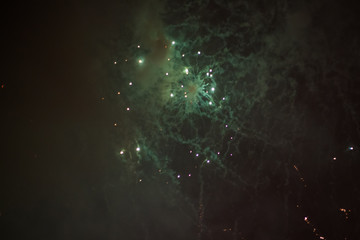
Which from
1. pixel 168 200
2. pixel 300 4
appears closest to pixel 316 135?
pixel 300 4

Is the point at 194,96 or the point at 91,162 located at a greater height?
the point at 194,96

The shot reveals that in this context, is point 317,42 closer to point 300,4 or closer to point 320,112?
point 300,4

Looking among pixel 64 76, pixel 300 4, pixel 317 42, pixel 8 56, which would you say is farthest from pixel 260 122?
pixel 8 56

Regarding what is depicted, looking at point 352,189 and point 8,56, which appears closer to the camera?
point 352,189

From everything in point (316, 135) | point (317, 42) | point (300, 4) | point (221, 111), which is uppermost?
point (300, 4)

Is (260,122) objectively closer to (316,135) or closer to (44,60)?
(316,135)

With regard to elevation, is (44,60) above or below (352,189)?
above
